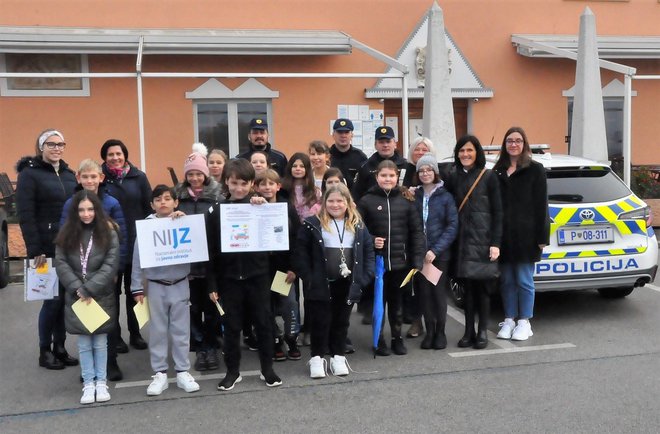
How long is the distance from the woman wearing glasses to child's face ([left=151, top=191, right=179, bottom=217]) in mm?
969

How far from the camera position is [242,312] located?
4.79 meters

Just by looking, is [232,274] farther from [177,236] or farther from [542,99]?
[542,99]

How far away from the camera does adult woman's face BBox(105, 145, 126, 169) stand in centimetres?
535

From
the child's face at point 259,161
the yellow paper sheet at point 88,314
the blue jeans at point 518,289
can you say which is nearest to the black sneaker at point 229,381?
the yellow paper sheet at point 88,314

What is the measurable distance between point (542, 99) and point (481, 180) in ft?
33.1

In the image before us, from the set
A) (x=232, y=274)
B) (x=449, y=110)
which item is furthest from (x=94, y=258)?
(x=449, y=110)

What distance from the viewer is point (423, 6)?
45.9ft

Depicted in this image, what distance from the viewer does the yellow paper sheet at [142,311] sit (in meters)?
4.69

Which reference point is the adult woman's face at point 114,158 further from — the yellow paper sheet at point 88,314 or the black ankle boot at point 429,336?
the black ankle boot at point 429,336

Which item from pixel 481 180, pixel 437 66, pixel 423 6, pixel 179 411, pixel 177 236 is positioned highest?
pixel 423 6

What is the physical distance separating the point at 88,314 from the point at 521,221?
3.57 metres

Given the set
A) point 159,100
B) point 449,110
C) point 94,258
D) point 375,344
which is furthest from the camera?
point 159,100

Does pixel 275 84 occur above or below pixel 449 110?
above

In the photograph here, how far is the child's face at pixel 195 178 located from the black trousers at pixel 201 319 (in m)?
0.73
